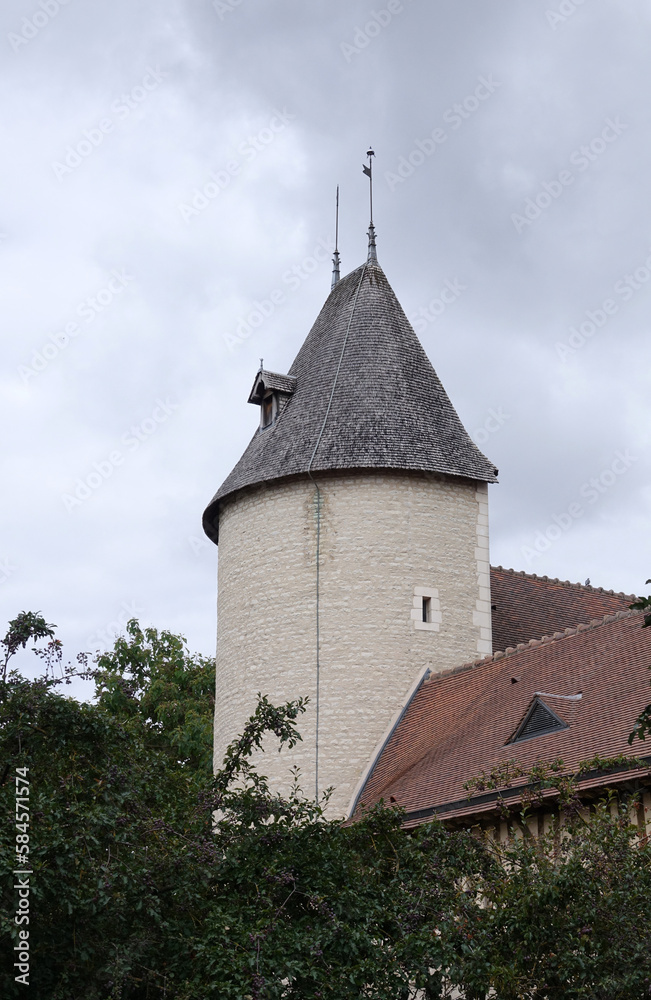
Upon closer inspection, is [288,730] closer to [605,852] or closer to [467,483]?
[605,852]

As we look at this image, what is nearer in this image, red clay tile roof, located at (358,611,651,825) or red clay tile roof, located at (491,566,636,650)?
red clay tile roof, located at (358,611,651,825)

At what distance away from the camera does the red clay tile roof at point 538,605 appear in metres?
21.4

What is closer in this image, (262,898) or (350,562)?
(262,898)

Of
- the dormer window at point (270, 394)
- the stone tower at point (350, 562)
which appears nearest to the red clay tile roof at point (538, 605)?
the stone tower at point (350, 562)

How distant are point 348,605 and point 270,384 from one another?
169 inches

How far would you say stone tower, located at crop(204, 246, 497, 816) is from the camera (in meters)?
19.2

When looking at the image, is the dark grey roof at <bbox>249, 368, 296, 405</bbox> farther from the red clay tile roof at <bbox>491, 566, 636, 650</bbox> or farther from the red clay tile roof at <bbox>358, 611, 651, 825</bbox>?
the red clay tile roof at <bbox>358, 611, 651, 825</bbox>

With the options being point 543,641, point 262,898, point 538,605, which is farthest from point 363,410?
point 262,898

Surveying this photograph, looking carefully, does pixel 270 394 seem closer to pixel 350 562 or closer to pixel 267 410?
pixel 267 410

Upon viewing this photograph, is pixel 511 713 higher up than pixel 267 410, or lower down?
lower down

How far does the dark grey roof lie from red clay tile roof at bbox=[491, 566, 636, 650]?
4.30 meters

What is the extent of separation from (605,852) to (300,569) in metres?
10.8

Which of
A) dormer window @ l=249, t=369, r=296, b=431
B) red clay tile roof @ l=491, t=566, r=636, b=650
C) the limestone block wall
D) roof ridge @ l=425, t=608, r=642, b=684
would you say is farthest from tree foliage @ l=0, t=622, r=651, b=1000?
dormer window @ l=249, t=369, r=296, b=431

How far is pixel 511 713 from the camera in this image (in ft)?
55.0
